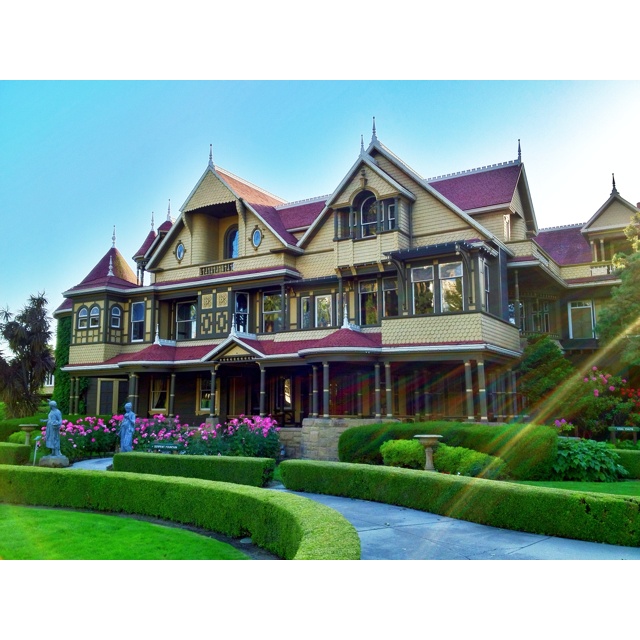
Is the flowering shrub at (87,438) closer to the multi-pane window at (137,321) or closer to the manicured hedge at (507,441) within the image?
the multi-pane window at (137,321)

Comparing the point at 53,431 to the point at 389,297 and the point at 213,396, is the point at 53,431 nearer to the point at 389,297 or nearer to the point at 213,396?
the point at 213,396

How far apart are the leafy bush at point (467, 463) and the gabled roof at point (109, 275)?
2323 cm

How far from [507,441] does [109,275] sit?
82.0ft

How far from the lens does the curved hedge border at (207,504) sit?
859cm

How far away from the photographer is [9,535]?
11.9 meters

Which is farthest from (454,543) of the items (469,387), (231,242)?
(231,242)

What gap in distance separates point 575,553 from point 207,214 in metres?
27.0

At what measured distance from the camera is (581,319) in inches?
1237

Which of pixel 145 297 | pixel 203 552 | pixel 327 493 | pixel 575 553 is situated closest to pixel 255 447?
pixel 327 493

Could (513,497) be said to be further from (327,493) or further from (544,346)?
(544,346)

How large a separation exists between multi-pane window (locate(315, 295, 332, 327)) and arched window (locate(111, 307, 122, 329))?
39.7ft

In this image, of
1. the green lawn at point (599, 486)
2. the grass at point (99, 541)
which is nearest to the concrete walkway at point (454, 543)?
the grass at point (99, 541)

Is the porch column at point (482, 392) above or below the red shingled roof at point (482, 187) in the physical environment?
below

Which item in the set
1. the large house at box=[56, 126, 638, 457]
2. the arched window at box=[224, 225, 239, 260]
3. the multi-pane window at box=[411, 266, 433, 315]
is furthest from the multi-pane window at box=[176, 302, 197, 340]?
the multi-pane window at box=[411, 266, 433, 315]
